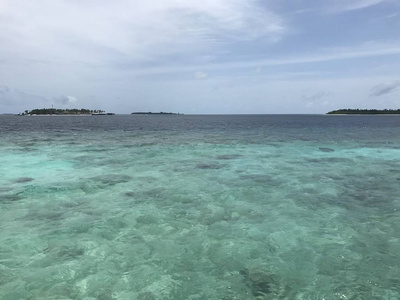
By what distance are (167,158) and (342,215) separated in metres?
20.8

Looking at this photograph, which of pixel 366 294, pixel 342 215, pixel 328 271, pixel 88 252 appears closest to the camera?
pixel 366 294

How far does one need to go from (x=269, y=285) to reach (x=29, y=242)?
9.16m

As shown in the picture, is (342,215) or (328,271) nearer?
(328,271)

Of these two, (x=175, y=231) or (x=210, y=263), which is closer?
(x=210, y=263)

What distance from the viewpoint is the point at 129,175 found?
76.6ft

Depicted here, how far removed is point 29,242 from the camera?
1152 cm

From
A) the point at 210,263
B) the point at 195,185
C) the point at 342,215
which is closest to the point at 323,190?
the point at 342,215

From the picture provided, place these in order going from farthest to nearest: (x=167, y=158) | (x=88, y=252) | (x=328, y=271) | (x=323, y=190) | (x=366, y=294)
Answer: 1. (x=167, y=158)
2. (x=323, y=190)
3. (x=88, y=252)
4. (x=328, y=271)
5. (x=366, y=294)

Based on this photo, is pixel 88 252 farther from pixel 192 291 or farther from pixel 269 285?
pixel 269 285

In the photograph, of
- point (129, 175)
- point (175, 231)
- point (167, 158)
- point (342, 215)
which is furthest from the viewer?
point (167, 158)

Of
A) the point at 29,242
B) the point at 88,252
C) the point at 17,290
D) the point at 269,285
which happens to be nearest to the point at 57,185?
the point at 29,242

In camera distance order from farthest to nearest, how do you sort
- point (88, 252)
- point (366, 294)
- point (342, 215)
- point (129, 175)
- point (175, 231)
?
1. point (129, 175)
2. point (342, 215)
3. point (175, 231)
4. point (88, 252)
5. point (366, 294)

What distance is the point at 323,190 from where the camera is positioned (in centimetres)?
1934

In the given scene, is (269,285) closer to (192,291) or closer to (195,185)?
(192,291)
